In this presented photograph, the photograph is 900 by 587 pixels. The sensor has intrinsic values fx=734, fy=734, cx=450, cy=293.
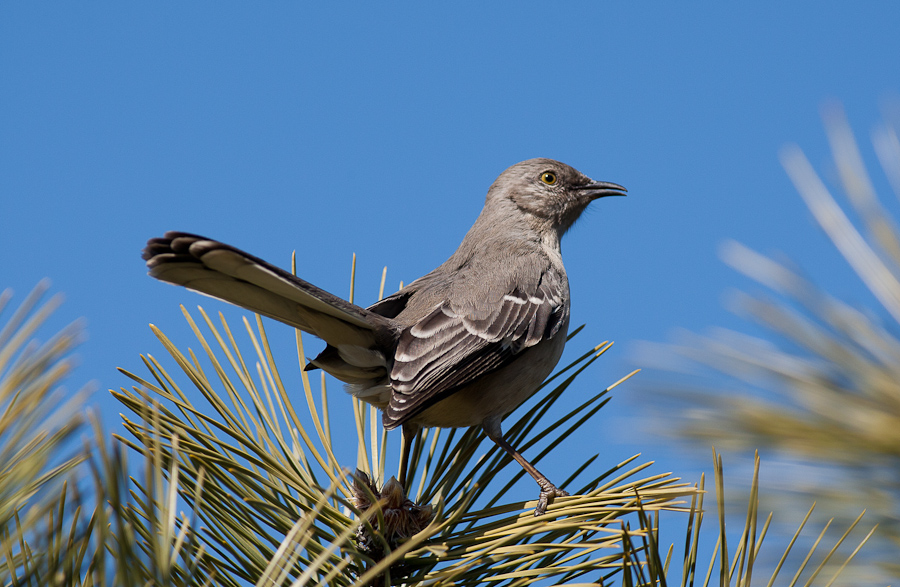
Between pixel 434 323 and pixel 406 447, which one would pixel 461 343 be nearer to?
pixel 434 323

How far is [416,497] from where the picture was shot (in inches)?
121

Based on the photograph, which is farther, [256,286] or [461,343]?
[461,343]

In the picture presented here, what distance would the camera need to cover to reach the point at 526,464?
3.03 meters

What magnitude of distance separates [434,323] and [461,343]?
0.18 meters

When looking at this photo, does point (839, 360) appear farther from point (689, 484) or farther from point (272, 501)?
point (272, 501)

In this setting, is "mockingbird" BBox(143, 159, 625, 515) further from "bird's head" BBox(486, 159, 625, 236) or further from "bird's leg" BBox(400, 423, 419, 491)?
"bird's head" BBox(486, 159, 625, 236)

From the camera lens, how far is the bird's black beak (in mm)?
5633

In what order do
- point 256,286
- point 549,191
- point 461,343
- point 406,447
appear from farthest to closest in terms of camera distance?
point 549,191
point 461,343
point 406,447
point 256,286

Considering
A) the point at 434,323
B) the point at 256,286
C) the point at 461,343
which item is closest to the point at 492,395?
the point at 461,343

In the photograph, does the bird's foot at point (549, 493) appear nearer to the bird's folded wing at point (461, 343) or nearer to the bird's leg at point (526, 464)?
the bird's leg at point (526, 464)

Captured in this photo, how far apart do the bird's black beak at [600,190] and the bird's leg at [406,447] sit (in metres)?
2.80

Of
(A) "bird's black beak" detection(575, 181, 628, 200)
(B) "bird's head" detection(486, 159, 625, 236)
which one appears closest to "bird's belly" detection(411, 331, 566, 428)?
(B) "bird's head" detection(486, 159, 625, 236)

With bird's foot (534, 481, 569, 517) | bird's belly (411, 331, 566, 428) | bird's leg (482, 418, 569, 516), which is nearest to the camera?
bird's leg (482, 418, 569, 516)

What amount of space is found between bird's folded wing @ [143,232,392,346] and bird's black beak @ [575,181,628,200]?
2.54 m
